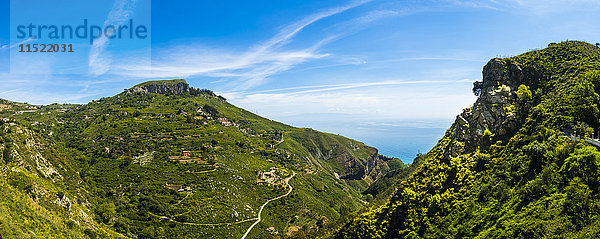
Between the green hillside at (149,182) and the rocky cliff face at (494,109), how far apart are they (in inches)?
1984

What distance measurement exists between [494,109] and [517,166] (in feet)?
38.0

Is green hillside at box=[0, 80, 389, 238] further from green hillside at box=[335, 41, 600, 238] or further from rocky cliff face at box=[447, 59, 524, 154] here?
rocky cliff face at box=[447, 59, 524, 154]

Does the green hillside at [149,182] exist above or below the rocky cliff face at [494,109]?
below

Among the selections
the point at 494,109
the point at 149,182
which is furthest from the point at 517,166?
the point at 149,182

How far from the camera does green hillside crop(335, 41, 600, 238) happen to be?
22.8 m

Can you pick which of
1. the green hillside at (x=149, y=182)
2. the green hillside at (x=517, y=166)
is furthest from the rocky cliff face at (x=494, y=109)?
the green hillside at (x=149, y=182)

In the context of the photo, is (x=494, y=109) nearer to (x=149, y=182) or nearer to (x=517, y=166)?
(x=517, y=166)

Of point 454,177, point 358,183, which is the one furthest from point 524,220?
point 358,183

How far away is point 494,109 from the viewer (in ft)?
131

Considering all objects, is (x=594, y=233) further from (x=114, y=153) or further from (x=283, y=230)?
(x=114, y=153)

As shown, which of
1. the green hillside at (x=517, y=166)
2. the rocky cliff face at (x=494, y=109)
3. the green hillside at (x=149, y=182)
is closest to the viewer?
the green hillside at (x=517, y=166)

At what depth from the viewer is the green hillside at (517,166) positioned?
22.8 m

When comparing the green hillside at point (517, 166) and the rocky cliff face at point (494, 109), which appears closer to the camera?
the green hillside at point (517, 166)

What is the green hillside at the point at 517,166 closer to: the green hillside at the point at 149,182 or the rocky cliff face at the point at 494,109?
the rocky cliff face at the point at 494,109
